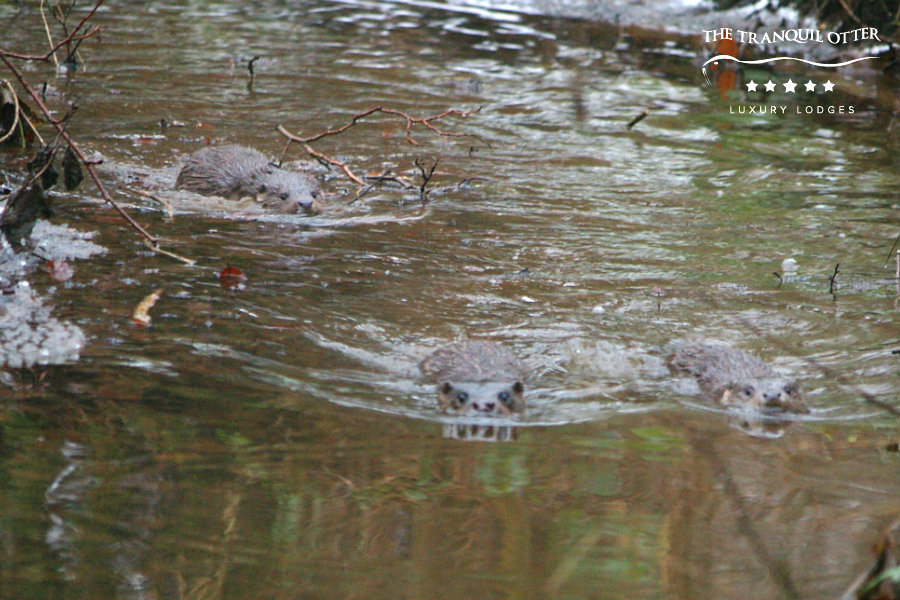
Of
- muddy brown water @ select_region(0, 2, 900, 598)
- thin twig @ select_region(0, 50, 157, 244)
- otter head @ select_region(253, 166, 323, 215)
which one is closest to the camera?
muddy brown water @ select_region(0, 2, 900, 598)

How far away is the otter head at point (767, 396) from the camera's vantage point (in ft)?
19.1

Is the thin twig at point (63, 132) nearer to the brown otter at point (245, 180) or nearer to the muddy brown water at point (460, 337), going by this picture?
the muddy brown water at point (460, 337)

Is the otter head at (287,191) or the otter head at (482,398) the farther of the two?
the otter head at (287,191)

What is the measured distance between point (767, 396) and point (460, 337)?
192 centimetres

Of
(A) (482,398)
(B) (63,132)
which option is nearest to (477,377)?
(A) (482,398)

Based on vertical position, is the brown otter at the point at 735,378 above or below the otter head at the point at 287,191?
below

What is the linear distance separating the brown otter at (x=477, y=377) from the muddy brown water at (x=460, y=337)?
0.40 feet

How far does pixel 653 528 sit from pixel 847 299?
3.84m

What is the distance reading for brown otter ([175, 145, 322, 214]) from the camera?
9.06 meters

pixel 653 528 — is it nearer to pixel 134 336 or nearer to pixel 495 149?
pixel 134 336

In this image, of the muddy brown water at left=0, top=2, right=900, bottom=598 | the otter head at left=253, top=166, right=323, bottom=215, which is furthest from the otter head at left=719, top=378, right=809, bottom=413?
the otter head at left=253, top=166, right=323, bottom=215

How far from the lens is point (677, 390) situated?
6.22 metres

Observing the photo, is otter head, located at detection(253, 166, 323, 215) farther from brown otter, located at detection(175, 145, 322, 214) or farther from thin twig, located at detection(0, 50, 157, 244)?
thin twig, located at detection(0, 50, 157, 244)

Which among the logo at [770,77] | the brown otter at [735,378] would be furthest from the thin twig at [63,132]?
the logo at [770,77]
